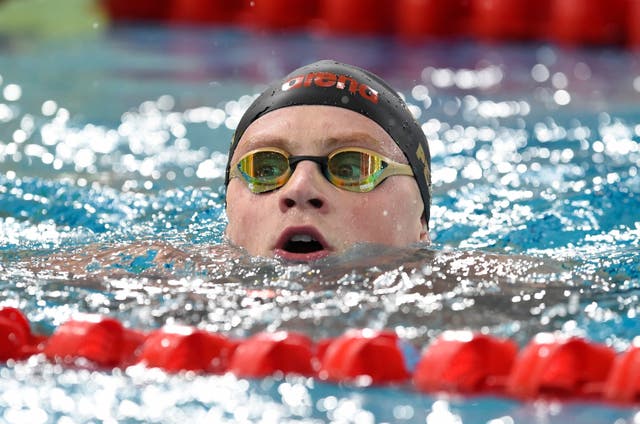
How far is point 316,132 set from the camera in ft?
9.96

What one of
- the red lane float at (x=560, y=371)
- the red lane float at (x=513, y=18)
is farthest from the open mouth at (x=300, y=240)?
the red lane float at (x=513, y=18)

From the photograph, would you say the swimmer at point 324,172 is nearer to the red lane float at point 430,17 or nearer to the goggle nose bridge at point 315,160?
the goggle nose bridge at point 315,160

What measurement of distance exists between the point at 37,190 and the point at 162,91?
232 cm

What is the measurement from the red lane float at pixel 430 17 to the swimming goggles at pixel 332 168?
17.6 ft

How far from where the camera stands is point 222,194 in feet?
14.4

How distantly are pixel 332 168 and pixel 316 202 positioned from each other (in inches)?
5.3

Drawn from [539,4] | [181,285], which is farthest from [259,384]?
[539,4]

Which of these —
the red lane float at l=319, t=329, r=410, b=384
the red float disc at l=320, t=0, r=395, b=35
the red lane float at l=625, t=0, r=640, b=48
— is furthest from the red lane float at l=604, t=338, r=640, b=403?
the red float disc at l=320, t=0, r=395, b=35

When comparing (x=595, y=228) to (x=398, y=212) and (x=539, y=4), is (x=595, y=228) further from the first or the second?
(x=539, y=4)

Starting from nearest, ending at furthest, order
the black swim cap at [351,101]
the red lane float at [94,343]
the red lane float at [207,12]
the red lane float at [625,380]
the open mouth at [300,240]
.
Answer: the red lane float at [625,380]
the red lane float at [94,343]
the open mouth at [300,240]
the black swim cap at [351,101]
the red lane float at [207,12]

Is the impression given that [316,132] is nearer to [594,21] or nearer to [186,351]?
[186,351]

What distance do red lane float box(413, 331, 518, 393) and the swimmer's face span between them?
27.7 inches

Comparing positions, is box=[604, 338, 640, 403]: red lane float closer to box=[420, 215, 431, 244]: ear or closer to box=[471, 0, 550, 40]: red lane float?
box=[420, 215, 431, 244]: ear

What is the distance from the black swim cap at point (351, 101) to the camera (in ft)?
10.4
